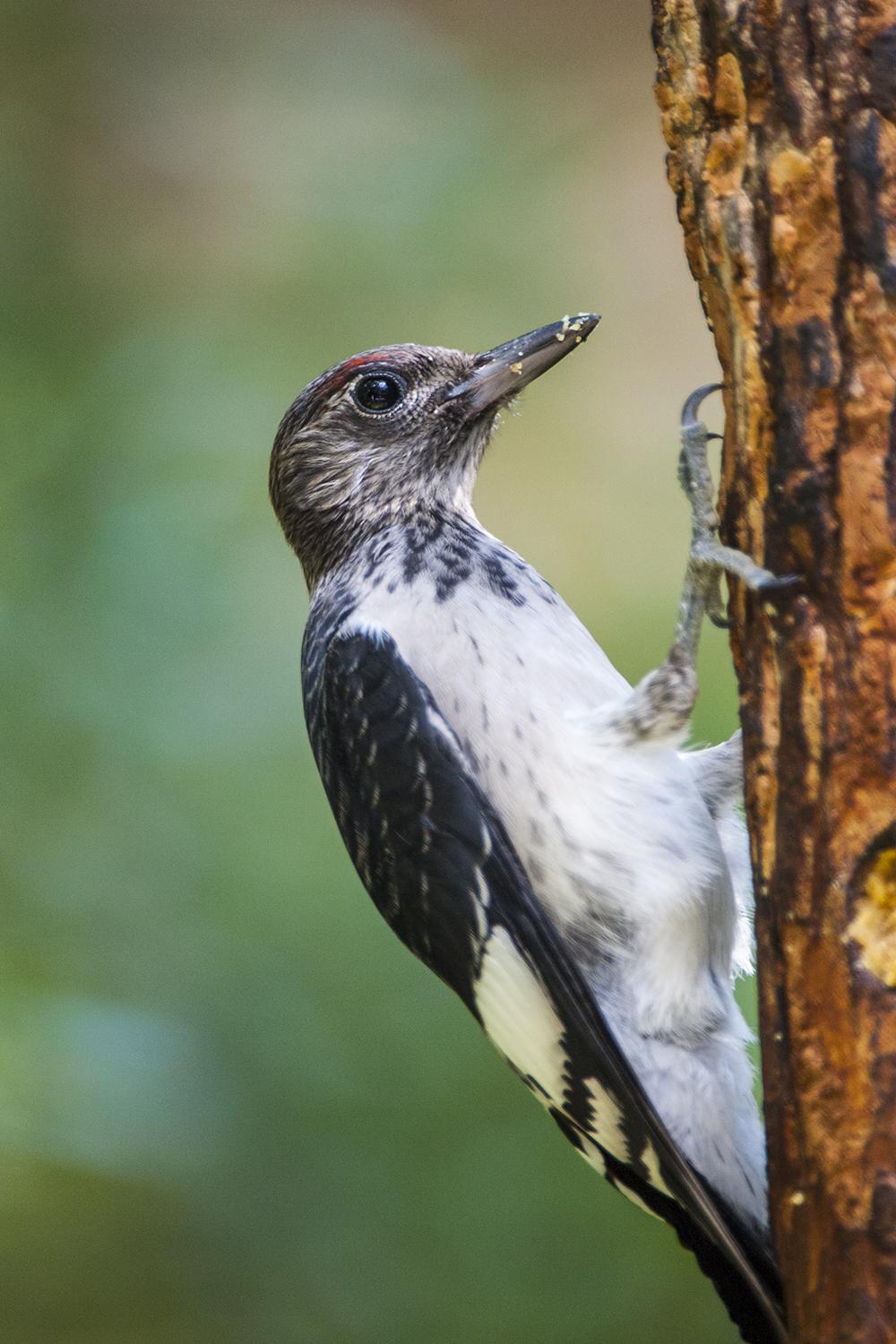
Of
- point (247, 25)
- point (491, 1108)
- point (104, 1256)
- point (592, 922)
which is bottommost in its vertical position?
point (104, 1256)

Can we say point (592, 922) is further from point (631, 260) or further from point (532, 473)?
point (631, 260)

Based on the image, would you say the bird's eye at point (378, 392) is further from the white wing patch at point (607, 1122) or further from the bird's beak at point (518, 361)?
the white wing patch at point (607, 1122)

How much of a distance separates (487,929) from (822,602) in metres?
1.03

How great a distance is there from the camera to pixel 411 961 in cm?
331

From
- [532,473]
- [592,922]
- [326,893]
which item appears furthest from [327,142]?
[592,922]

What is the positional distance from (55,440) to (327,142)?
1573 mm

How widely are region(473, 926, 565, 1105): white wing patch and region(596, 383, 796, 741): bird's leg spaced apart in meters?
0.45

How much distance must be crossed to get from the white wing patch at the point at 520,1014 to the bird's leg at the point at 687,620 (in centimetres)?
45

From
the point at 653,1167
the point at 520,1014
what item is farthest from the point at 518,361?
the point at 653,1167

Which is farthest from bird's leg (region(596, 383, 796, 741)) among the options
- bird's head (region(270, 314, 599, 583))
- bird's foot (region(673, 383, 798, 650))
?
bird's head (region(270, 314, 599, 583))

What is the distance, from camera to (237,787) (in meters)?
3.41

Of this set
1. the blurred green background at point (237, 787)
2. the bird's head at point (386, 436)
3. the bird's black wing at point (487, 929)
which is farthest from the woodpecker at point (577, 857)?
the blurred green background at point (237, 787)

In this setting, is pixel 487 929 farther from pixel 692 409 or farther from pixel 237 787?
pixel 237 787

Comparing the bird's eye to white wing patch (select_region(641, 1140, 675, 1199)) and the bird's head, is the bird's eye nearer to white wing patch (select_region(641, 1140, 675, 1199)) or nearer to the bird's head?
the bird's head
